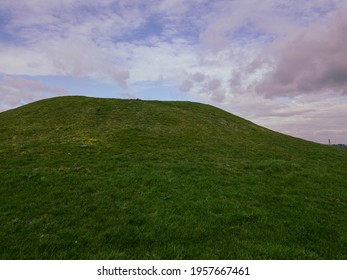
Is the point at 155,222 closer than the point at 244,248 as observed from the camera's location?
No

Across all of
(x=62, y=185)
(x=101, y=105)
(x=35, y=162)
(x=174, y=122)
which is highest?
(x=101, y=105)

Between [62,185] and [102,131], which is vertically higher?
[102,131]

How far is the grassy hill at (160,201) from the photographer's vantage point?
29.5 feet

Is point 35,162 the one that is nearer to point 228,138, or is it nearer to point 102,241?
point 102,241

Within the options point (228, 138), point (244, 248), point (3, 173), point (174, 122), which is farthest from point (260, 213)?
point (174, 122)

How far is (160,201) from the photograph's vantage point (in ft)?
42.7

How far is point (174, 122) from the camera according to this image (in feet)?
129

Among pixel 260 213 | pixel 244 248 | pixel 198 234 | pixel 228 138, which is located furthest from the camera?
pixel 228 138

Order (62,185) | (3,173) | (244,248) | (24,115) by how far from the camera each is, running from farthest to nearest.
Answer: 1. (24,115)
2. (3,173)
3. (62,185)
4. (244,248)

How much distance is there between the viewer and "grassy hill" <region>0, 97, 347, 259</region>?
8977 millimetres

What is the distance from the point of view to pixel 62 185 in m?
14.8

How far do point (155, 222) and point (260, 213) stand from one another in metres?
5.01

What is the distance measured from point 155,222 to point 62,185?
6957 mm

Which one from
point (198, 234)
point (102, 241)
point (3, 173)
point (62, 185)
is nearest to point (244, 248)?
point (198, 234)
